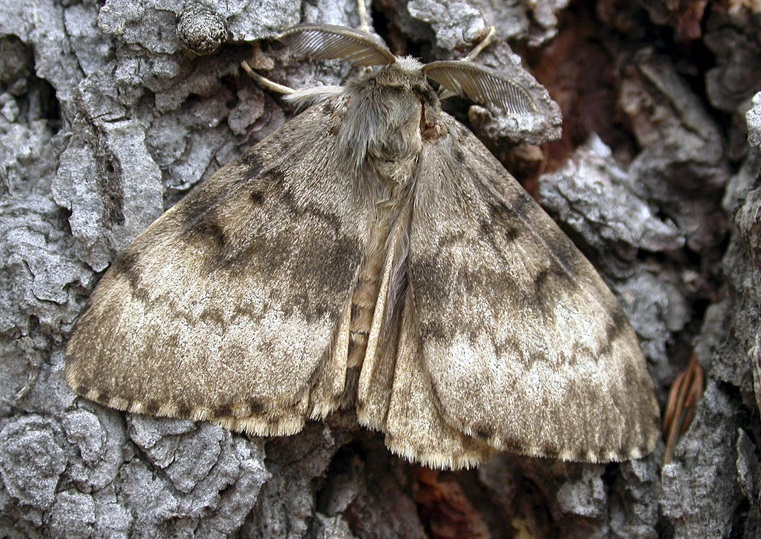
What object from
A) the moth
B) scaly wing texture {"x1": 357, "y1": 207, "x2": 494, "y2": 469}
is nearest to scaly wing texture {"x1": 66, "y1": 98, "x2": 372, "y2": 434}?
the moth

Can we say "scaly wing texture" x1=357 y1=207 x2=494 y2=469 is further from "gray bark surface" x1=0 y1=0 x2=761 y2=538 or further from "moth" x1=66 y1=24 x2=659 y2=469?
"gray bark surface" x1=0 y1=0 x2=761 y2=538

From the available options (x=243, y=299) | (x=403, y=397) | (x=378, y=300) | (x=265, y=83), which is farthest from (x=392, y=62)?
(x=403, y=397)

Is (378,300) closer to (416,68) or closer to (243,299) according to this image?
(243,299)

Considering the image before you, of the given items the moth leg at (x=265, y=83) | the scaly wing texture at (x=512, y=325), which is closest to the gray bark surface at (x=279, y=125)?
the moth leg at (x=265, y=83)

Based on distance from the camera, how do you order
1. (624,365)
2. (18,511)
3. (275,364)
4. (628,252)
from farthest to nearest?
(628,252)
(624,365)
(275,364)
(18,511)

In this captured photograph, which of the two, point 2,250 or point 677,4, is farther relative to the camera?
point 677,4

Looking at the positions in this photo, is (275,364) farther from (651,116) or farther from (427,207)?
(651,116)

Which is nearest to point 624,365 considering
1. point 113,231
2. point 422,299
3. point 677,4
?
point 422,299
